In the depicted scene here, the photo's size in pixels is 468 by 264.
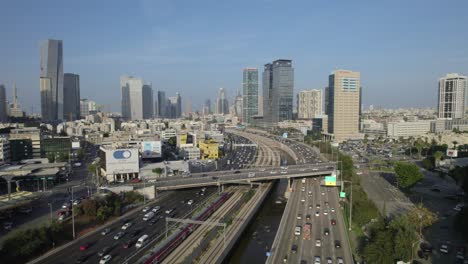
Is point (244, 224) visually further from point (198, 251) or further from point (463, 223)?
point (463, 223)

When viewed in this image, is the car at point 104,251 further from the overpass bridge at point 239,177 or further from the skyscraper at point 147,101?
the skyscraper at point 147,101

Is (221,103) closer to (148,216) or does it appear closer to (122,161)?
(122,161)

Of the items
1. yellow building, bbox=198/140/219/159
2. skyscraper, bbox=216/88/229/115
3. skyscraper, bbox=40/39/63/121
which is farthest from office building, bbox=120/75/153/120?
yellow building, bbox=198/140/219/159

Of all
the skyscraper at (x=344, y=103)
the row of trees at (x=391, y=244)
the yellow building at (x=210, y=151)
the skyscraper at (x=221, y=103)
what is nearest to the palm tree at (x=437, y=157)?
the yellow building at (x=210, y=151)

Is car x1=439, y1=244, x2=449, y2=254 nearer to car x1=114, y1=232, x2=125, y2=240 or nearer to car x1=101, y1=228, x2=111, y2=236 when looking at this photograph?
car x1=114, y1=232, x2=125, y2=240

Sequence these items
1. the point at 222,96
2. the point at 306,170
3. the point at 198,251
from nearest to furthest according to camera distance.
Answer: the point at 198,251, the point at 306,170, the point at 222,96

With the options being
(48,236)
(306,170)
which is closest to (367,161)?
(306,170)

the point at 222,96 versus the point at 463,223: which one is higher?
the point at 222,96
